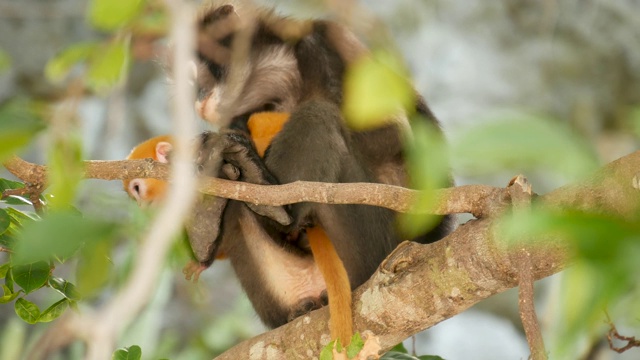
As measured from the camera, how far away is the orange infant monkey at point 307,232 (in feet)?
8.36

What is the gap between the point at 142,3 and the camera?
1004 mm

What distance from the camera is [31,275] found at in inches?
89.2

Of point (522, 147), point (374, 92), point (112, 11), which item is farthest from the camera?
point (112, 11)

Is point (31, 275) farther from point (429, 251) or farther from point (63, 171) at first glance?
point (63, 171)

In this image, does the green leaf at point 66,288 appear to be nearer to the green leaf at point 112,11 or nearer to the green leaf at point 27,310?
the green leaf at point 27,310

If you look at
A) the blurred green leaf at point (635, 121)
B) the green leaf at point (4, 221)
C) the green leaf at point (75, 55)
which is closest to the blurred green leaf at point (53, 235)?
the green leaf at point (75, 55)

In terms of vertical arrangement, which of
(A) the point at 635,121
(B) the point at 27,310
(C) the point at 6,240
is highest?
(A) the point at 635,121

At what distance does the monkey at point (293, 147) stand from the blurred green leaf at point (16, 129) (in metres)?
1.79

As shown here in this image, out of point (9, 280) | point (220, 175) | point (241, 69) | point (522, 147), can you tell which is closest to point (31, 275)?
point (9, 280)

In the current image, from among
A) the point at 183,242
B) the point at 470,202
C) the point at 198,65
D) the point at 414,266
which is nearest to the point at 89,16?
the point at 470,202

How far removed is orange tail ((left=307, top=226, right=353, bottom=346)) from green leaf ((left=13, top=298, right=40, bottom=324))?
900 millimetres

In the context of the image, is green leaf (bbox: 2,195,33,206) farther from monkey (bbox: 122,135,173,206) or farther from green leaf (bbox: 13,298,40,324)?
monkey (bbox: 122,135,173,206)

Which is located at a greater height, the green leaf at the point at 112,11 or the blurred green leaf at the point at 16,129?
the green leaf at the point at 112,11

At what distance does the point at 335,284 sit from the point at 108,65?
1.80m
